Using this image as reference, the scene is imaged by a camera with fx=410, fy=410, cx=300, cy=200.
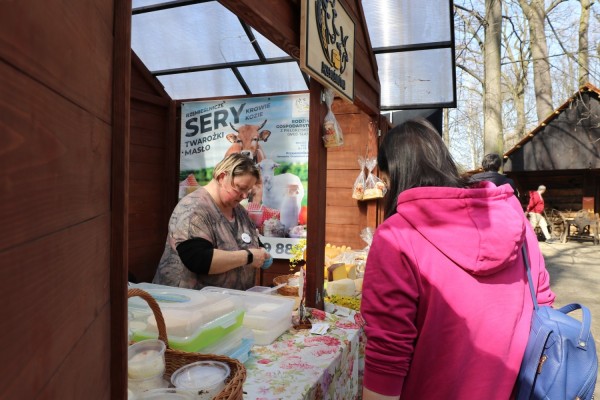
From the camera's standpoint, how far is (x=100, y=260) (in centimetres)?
67

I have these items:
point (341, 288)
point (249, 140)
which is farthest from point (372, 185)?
point (341, 288)

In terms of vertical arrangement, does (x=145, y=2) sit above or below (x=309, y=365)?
above

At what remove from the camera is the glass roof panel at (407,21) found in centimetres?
366

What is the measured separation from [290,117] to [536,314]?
135 inches

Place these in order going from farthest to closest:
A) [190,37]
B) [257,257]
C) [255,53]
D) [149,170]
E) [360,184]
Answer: [149,170]
[360,184]
[255,53]
[190,37]
[257,257]

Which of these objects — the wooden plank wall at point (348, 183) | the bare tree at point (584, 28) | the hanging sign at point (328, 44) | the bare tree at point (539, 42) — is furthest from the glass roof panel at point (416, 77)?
the bare tree at point (584, 28)

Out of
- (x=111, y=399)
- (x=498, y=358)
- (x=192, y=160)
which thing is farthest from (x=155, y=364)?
(x=192, y=160)

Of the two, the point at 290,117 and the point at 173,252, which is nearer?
the point at 173,252

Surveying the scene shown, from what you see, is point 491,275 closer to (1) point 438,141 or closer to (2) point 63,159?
(1) point 438,141

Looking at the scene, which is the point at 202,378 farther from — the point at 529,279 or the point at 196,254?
the point at 196,254

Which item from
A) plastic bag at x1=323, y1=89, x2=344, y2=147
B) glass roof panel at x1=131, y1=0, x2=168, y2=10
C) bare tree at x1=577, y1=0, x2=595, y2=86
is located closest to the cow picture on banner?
glass roof panel at x1=131, y1=0, x2=168, y2=10

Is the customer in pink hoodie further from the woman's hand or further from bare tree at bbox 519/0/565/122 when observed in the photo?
bare tree at bbox 519/0/565/122

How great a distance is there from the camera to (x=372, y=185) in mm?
4488

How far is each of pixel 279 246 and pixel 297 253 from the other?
0.26 metres
